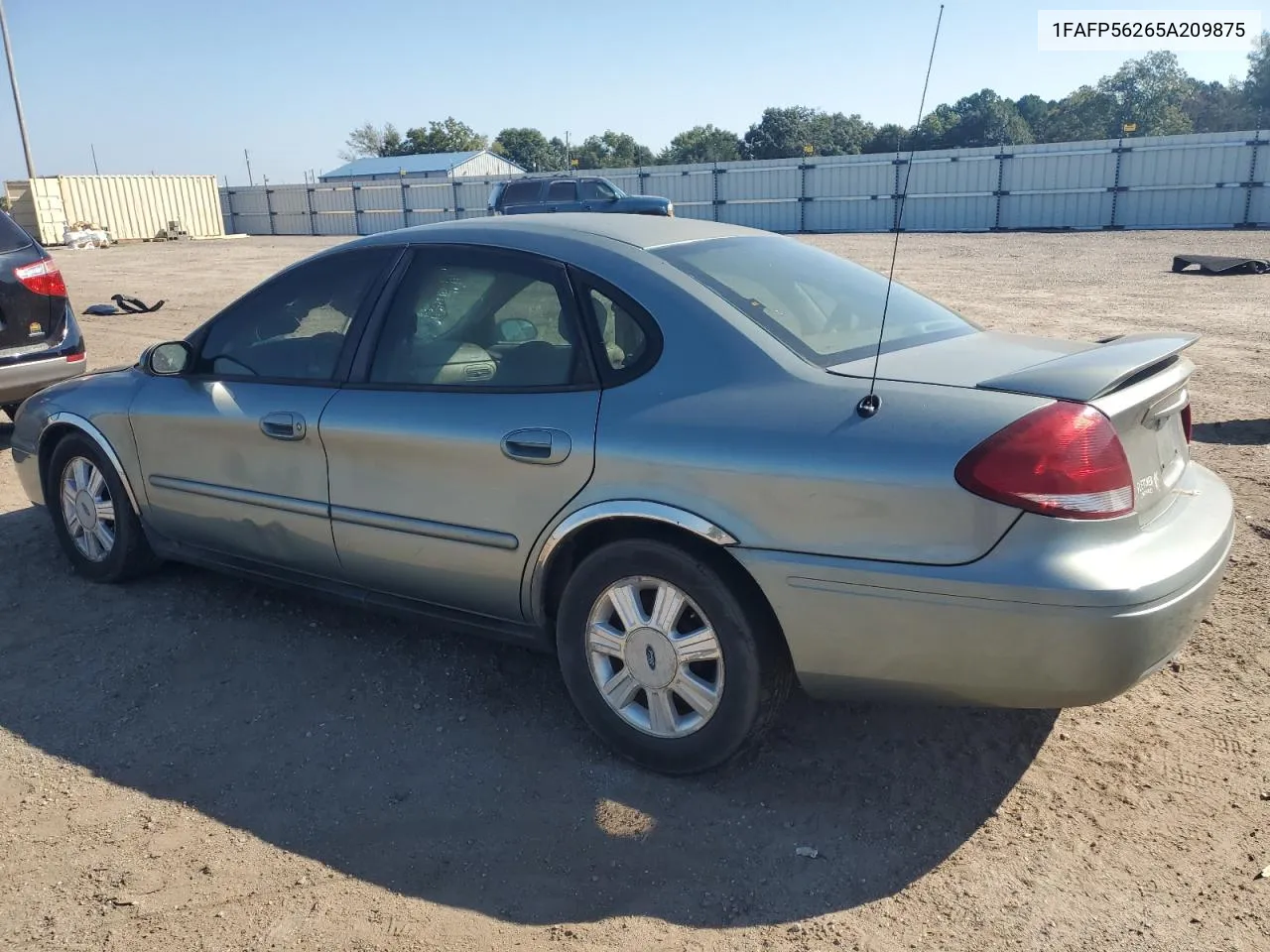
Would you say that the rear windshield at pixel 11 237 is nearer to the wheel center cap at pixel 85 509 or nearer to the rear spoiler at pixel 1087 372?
the wheel center cap at pixel 85 509

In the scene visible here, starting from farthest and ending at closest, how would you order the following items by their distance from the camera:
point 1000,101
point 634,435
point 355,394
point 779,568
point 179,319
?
point 1000,101, point 179,319, point 355,394, point 634,435, point 779,568

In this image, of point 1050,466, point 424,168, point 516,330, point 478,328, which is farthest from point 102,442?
point 424,168

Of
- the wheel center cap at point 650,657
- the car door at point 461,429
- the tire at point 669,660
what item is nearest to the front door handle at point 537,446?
the car door at point 461,429

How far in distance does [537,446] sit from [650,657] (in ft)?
2.42

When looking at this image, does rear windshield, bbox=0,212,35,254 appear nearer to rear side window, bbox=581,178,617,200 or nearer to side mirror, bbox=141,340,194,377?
side mirror, bbox=141,340,194,377

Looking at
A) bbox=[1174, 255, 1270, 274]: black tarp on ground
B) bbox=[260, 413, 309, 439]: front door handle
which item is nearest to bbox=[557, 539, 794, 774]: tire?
bbox=[260, 413, 309, 439]: front door handle

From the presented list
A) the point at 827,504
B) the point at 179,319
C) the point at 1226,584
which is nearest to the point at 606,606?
the point at 827,504

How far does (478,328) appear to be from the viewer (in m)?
3.71

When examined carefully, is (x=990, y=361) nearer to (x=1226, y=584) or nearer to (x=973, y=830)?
(x=973, y=830)

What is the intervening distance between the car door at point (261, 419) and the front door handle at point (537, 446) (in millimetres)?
925

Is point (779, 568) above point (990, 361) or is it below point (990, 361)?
below

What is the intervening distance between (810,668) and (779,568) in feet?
0.99

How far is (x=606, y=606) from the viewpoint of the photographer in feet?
10.7

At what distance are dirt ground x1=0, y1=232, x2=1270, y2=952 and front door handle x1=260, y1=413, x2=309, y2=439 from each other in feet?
2.92
